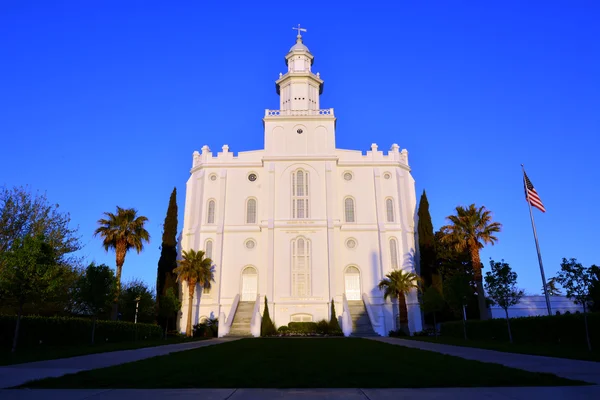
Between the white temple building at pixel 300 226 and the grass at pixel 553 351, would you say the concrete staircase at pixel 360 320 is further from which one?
the grass at pixel 553 351

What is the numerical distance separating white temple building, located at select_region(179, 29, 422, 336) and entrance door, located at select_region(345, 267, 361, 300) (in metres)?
0.09

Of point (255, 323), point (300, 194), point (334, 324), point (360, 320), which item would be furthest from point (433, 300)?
point (300, 194)

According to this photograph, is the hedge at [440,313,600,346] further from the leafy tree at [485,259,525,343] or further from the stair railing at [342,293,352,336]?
the stair railing at [342,293,352,336]

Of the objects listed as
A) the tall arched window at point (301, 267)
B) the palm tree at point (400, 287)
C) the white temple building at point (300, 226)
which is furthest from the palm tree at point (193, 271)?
the palm tree at point (400, 287)

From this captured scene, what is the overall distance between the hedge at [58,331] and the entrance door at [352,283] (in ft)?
61.2

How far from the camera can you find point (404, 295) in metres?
38.1

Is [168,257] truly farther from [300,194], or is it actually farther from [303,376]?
[303,376]

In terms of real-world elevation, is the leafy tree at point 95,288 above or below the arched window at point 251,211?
below

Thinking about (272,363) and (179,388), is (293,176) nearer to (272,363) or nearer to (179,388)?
(272,363)

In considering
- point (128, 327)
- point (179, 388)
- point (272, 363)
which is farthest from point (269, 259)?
point (179, 388)

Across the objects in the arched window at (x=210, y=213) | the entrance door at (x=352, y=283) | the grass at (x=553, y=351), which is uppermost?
the arched window at (x=210, y=213)

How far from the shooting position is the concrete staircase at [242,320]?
35522 mm

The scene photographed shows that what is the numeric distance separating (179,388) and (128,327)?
934 inches

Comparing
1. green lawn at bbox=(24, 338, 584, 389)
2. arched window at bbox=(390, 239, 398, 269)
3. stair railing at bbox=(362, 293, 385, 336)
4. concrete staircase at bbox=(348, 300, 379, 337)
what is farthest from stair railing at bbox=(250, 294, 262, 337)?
green lawn at bbox=(24, 338, 584, 389)
